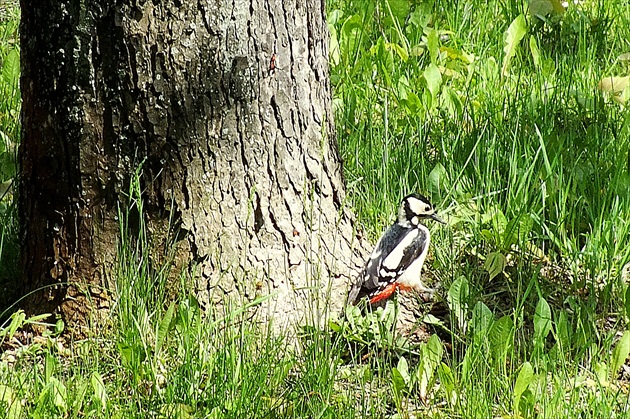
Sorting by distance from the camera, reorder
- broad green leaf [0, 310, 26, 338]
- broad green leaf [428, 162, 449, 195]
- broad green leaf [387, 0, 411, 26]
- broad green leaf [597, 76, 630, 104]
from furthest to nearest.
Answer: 1. broad green leaf [387, 0, 411, 26]
2. broad green leaf [597, 76, 630, 104]
3. broad green leaf [428, 162, 449, 195]
4. broad green leaf [0, 310, 26, 338]

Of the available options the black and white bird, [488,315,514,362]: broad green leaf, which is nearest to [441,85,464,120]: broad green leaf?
A: the black and white bird

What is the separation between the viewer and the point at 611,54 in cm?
511

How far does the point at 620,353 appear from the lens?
317 cm

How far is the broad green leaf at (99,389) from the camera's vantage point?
116 inches

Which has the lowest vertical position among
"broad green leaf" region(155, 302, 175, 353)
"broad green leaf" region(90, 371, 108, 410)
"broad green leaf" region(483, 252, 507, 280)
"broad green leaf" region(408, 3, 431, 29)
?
"broad green leaf" region(90, 371, 108, 410)

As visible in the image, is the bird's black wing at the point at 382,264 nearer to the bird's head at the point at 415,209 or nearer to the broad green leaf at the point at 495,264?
the bird's head at the point at 415,209

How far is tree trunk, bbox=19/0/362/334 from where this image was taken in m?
3.15

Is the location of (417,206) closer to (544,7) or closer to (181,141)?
(181,141)

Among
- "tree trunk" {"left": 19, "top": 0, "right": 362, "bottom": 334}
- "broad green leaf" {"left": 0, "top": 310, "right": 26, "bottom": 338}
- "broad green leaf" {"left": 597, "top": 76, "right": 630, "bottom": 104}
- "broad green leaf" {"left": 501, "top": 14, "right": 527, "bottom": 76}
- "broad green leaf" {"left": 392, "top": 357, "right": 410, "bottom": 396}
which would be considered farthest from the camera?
"broad green leaf" {"left": 501, "top": 14, "right": 527, "bottom": 76}

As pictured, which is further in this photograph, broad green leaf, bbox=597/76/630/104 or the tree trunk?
broad green leaf, bbox=597/76/630/104

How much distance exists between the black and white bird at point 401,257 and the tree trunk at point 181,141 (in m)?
0.14

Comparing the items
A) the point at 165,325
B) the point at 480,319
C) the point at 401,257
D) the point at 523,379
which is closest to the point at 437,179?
the point at 401,257

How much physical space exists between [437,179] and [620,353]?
3.87 ft

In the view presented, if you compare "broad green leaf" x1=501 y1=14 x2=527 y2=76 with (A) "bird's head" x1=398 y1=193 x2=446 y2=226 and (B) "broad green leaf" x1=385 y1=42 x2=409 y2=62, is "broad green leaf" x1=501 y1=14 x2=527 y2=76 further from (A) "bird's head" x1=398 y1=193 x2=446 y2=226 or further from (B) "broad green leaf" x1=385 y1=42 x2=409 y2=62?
(A) "bird's head" x1=398 y1=193 x2=446 y2=226
